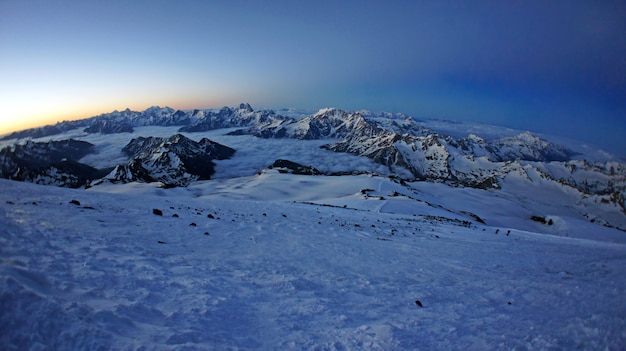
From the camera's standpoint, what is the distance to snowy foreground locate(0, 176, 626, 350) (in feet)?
16.7

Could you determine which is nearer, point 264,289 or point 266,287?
point 264,289

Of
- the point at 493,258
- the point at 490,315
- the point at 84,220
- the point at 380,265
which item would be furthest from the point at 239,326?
the point at 493,258

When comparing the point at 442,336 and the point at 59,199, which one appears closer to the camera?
the point at 442,336

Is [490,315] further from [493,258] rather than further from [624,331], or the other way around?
[493,258]

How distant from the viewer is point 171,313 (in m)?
5.98

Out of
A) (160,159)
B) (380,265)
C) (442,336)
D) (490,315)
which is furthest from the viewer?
(160,159)

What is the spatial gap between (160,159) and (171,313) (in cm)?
20981

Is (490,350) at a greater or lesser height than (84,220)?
lesser

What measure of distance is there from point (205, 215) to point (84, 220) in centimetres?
648

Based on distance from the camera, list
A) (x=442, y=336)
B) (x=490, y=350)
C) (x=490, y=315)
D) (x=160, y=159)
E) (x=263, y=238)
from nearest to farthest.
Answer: (x=490, y=350) → (x=442, y=336) → (x=490, y=315) → (x=263, y=238) → (x=160, y=159)

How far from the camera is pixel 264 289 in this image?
26.8 ft

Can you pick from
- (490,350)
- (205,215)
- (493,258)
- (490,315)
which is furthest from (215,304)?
(493,258)

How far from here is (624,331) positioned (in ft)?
21.9

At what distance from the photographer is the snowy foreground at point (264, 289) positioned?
509 cm
